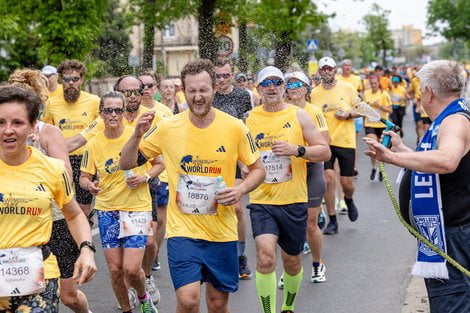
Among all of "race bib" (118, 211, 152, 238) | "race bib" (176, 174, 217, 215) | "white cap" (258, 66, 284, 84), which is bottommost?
"race bib" (118, 211, 152, 238)

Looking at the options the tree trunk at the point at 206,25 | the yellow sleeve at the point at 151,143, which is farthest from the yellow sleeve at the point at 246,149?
the tree trunk at the point at 206,25

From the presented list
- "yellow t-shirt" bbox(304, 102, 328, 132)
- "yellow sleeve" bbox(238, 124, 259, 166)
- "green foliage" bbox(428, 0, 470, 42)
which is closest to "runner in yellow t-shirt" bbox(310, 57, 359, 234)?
"yellow t-shirt" bbox(304, 102, 328, 132)

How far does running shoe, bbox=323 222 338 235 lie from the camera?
11.4 m

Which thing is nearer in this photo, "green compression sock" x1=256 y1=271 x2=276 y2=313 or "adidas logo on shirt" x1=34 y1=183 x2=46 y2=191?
"adidas logo on shirt" x1=34 y1=183 x2=46 y2=191

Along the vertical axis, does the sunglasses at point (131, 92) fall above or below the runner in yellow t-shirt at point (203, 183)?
above

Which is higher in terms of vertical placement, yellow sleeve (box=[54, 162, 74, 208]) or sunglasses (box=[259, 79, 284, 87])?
sunglasses (box=[259, 79, 284, 87])

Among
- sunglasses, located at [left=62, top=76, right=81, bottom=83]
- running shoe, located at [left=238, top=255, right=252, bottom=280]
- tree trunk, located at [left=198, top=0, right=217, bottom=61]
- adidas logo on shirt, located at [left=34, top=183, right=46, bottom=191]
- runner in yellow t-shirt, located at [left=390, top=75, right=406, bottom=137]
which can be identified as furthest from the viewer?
tree trunk, located at [left=198, top=0, right=217, bottom=61]

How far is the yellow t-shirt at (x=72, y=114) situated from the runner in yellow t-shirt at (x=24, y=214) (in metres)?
5.38

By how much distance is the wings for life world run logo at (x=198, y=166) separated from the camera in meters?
5.75

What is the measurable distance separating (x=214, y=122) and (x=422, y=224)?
5.36 ft

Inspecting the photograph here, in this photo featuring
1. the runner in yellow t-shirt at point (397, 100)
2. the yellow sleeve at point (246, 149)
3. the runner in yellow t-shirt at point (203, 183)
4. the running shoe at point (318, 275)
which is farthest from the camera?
the runner in yellow t-shirt at point (397, 100)

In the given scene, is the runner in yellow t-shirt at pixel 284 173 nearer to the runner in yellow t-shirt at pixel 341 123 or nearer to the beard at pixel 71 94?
the beard at pixel 71 94

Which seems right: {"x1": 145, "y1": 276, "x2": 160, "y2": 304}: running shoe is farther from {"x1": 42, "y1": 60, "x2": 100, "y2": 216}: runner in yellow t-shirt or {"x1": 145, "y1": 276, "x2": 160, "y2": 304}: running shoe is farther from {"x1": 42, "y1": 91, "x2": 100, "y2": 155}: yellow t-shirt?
{"x1": 42, "y1": 91, "x2": 100, "y2": 155}: yellow t-shirt

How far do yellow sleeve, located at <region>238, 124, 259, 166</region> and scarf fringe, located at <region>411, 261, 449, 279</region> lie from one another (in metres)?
1.48
